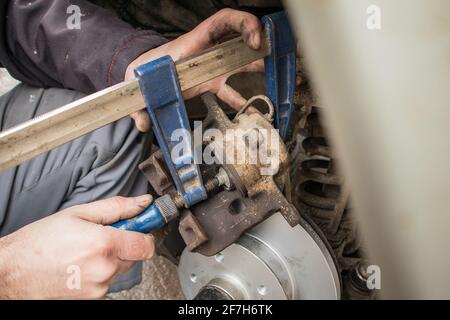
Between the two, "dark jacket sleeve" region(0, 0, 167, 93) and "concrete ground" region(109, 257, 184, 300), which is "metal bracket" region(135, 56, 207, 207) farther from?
"concrete ground" region(109, 257, 184, 300)

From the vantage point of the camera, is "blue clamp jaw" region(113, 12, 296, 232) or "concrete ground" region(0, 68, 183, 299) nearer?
"blue clamp jaw" region(113, 12, 296, 232)

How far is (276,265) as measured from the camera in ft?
2.33

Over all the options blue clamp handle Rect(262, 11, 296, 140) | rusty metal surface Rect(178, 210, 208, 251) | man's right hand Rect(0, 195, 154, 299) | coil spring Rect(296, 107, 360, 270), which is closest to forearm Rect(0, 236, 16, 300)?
man's right hand Rect(0, 195, 154, 299)

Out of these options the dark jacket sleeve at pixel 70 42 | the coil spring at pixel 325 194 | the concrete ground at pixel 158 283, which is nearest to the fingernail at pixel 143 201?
the dark jacket sleeve at pixel 70 42

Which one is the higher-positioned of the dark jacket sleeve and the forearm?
the dark jacket sleeve

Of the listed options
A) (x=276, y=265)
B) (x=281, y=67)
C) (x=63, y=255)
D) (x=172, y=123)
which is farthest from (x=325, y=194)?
(x=63, y=255)

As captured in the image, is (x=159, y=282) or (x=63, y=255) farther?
(x=159, y=282)

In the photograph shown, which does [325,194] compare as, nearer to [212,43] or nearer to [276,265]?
[276,265]

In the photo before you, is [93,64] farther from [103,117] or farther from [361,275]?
[361,275]

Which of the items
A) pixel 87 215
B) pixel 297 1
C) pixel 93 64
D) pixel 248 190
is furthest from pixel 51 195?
pixel 297 1

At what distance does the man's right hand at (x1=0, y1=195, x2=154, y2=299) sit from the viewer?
0.56 meters

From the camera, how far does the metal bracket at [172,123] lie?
0.51 meters

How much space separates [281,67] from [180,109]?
0.66 ft

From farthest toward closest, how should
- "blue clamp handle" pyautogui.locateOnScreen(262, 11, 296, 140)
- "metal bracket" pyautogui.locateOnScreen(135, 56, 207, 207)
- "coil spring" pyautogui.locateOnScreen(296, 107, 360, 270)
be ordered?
"coil spring" pyautogui.locateOnScreen(296, 107, 360, 270), "blue clamp handle" pyautogui.locateOnScreen(262, 11, 296, 140), "metal bracket" pyautogui.locateOnScreen(135, 56, 207, 207)
